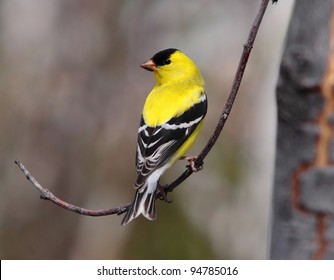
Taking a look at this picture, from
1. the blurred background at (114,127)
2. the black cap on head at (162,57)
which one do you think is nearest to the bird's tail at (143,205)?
the black cap on head at (162,57)

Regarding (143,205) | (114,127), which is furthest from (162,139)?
(114,127)

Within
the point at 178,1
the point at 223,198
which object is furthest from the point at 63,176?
the point at 178,1

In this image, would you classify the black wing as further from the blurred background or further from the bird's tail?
the blurred background

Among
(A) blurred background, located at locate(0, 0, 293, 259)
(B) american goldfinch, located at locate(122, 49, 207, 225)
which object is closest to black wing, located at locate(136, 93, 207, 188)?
(B) american goldfinch, located at locate(122, 49, 207, 225)

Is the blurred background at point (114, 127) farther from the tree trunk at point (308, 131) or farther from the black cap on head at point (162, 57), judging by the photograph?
the tree trunk at point (308, 131)

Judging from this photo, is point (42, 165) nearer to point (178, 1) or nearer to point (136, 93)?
point (136, 93)

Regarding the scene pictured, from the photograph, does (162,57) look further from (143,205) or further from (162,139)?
(143,205)
